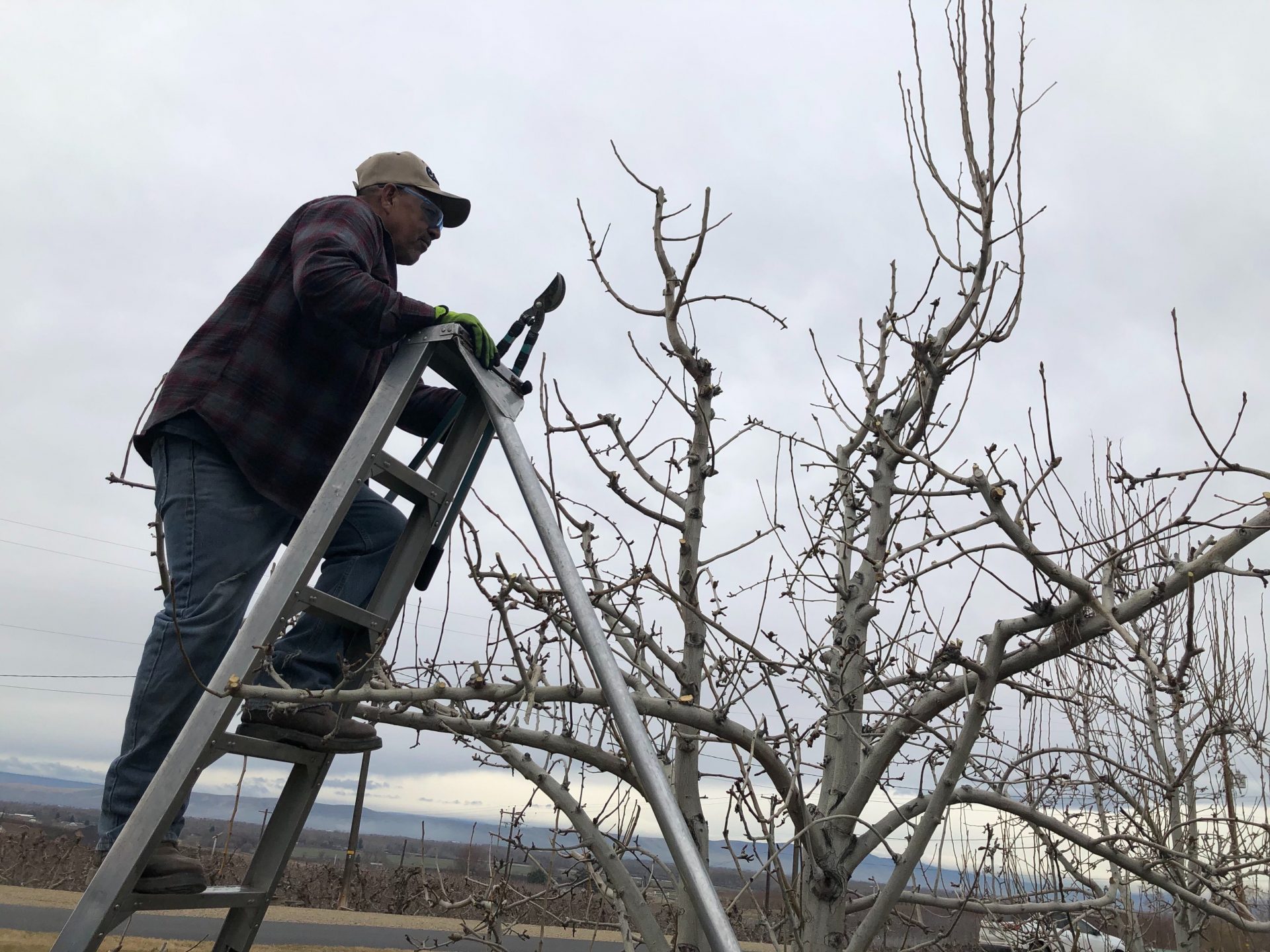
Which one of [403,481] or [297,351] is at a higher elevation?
[297,351]

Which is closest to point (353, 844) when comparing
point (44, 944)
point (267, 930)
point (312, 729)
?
point (267, 930)

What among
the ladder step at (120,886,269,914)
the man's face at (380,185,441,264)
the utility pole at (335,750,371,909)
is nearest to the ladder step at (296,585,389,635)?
the ladder step at (120,886,269,914)

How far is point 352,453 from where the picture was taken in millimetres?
2154

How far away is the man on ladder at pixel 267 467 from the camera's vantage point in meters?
2.10

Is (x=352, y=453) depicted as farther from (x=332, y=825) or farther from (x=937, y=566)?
(x=332, y=825)

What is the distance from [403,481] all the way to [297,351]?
1.54 feet

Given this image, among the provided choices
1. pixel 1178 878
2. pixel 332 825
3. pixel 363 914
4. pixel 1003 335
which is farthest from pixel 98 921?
pixel 332 825

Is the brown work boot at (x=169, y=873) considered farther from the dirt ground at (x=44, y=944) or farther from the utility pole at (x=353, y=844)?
the utility pole at (x=353, y=844)

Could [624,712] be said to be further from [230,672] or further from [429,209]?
[429,209]

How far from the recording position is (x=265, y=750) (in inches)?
87.0

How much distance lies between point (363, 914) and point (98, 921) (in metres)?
11.5

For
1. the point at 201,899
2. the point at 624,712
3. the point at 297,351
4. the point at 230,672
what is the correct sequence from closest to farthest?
the point at 624,712 < the point at 230,672 < the point at 201,899 < the point at 297,351

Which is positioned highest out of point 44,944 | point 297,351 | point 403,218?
point 403,218

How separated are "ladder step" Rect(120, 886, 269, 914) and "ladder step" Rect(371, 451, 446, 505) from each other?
0.99m
